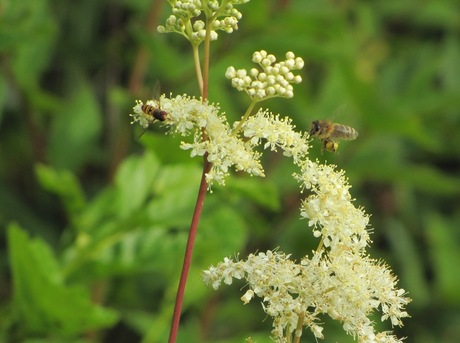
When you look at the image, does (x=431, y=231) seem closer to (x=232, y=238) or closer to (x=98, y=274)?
(x=232, y=238)

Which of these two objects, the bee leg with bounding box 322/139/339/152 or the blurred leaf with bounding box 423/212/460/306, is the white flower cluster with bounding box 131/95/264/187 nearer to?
the bee leg with bounding box 322/139/339/152

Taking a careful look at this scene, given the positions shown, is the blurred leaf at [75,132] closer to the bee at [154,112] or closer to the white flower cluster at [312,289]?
the bee at [154,112]

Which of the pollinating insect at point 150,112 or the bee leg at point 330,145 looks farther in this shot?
the bee leg at point 330,145

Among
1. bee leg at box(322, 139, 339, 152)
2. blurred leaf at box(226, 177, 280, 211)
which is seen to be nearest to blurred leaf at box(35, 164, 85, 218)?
blurred leaf at box(226, 177, 280, 211)

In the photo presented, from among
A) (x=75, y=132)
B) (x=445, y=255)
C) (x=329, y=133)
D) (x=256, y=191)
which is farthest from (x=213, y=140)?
(x=445, y=255)

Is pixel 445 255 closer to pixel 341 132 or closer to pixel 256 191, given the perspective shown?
pixel 256 191

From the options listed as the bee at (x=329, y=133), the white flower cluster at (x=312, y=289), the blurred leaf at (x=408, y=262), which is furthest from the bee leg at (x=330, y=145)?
the blurred leaf at (x=408, y=262)
